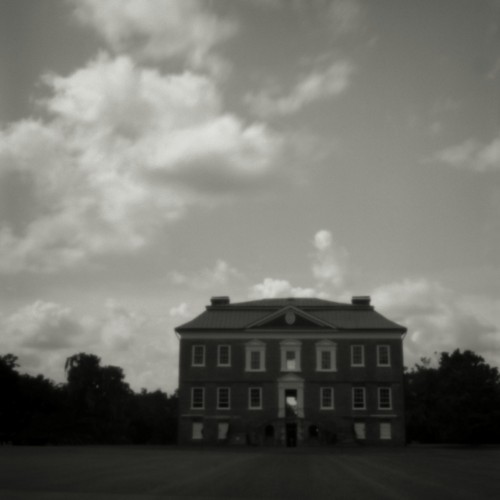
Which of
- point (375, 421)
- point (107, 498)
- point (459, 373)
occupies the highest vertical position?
point (459, 373)

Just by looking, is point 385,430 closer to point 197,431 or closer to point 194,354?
point 197,431

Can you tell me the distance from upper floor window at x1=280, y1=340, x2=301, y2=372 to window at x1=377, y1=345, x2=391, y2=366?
6773 mm

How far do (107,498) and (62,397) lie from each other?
7133 centimetres

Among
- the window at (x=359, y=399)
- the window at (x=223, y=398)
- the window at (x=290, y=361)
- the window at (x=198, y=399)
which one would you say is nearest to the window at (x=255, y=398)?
the window at (x=223, y=398)

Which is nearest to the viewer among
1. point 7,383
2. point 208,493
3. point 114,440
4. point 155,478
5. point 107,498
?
point 107,498

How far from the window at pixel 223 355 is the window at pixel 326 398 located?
27.3 ft

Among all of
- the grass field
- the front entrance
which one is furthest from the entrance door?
the grass field

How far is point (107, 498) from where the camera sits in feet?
53.7

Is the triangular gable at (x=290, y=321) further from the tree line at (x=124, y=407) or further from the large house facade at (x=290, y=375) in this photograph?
the tree line at (x=124, y=407)

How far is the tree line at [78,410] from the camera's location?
74.6 meters

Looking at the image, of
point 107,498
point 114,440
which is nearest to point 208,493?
point 107,498

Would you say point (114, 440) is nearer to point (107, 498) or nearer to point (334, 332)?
point (334, 332)

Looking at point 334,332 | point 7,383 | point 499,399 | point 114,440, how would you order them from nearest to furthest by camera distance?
point 499,399, point 334,332, point 7,383, point 114,440

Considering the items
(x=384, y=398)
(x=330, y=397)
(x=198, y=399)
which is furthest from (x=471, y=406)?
(x=198, y=399)
